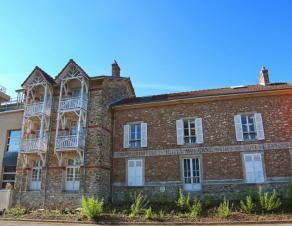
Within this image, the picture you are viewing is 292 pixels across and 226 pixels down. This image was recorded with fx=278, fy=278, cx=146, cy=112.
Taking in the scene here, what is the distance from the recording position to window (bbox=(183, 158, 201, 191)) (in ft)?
52.7

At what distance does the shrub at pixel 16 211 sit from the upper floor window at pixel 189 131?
10.0 metres

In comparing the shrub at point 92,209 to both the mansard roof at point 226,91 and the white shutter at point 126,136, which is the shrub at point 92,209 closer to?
the white shutter at point 126,136

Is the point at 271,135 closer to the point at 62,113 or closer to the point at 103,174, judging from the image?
the point at 103,174

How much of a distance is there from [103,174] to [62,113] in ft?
15.8

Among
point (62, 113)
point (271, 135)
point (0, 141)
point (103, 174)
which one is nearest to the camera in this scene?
point (271, 135)

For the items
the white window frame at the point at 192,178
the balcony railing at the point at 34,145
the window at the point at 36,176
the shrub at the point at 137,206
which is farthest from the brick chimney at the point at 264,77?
the window at the point at 36,176

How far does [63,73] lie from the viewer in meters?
18.9

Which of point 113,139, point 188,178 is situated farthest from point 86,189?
point 188,178

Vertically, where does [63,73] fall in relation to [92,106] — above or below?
above

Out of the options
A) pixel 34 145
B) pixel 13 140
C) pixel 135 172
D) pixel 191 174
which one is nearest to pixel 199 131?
pixel 191 174

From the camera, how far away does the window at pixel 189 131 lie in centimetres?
1692

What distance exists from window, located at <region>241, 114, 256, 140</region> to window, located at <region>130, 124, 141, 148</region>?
252 inches

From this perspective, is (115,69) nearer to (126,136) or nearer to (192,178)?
(126,136)

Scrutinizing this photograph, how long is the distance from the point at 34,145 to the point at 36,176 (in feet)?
6.95
